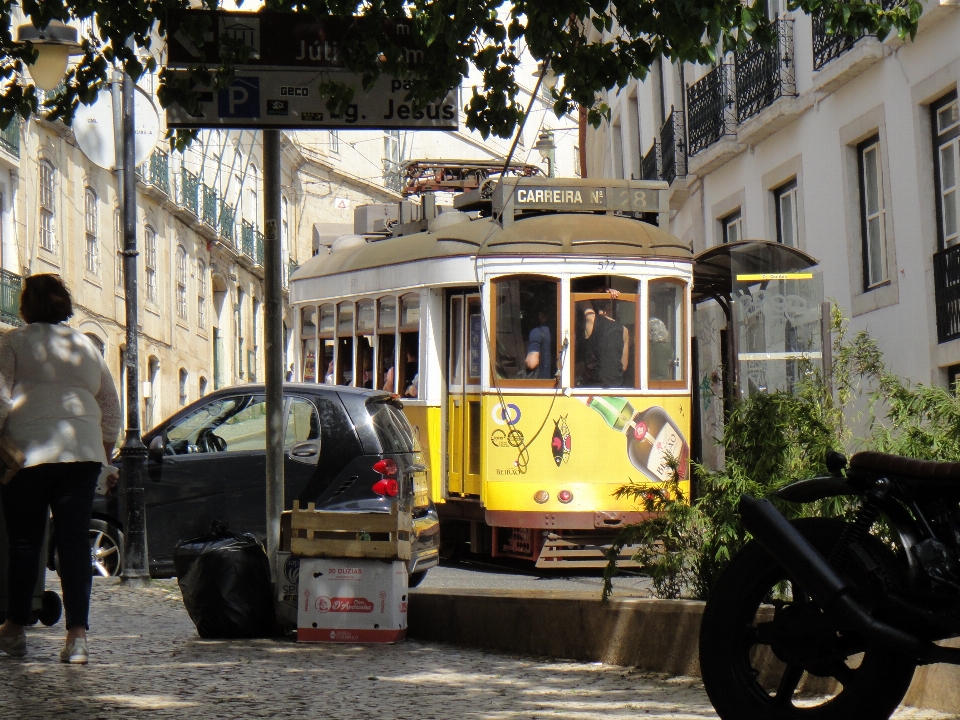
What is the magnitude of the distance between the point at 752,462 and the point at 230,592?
2.84m

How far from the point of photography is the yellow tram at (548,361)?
13.1 metres

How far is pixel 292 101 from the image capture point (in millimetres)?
7477

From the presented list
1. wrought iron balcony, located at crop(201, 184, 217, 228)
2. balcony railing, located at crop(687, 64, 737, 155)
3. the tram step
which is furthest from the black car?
wrought iron balcony, located at crop(201, 184, 217, 228)

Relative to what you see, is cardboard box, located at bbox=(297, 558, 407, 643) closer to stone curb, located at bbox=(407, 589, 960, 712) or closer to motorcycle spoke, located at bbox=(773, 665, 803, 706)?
stone curb, located at bbox=(407, 589, 960, 712)

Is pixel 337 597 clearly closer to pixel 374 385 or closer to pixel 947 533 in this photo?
pixel 947 533

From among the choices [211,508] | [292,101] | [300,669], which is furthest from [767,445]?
[211,508]

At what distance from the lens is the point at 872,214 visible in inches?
728

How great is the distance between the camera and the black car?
1096 centimetres

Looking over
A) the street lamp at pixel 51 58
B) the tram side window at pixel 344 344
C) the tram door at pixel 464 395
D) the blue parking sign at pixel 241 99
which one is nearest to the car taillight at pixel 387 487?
the tram door at pixel 464 395

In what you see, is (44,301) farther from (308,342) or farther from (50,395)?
(308,342)

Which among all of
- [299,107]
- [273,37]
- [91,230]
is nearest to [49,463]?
[299,107]

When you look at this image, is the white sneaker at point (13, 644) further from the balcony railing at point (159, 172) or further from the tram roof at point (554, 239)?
the balcony railing at point (159, 172)

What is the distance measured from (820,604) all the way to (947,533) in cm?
37

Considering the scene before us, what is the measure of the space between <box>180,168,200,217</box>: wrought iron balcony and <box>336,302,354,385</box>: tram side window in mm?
23630
